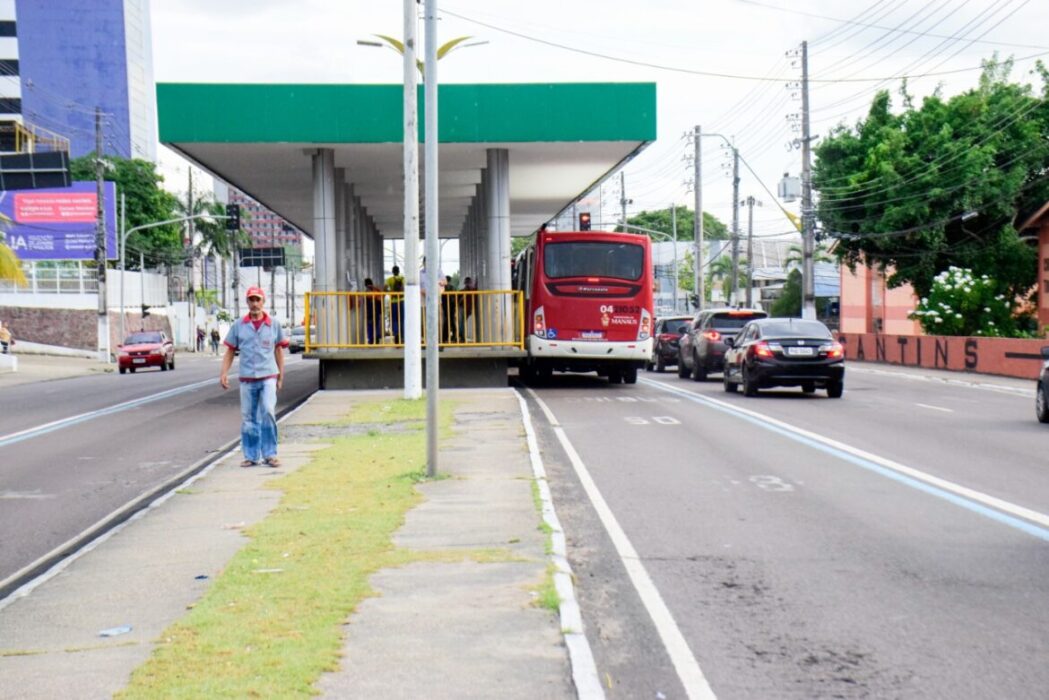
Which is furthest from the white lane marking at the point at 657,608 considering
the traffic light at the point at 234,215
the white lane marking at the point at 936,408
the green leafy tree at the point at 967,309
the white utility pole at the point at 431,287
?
the traffic light at the point at 234,215

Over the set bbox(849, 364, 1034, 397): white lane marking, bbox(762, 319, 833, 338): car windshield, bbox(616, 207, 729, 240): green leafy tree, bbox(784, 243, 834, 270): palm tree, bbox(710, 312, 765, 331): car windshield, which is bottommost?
bbox(849, 364, 1034, 397): white lane marking

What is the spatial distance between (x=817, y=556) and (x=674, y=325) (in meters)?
30.9

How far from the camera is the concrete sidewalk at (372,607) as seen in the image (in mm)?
5711

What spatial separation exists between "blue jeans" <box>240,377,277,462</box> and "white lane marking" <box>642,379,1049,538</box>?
6.33 meters

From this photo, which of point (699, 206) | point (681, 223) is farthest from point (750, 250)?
point (681, 223)

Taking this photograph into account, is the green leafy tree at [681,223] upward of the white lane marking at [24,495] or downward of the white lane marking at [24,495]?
upward

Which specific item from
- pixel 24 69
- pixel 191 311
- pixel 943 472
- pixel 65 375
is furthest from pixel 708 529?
pixel 24 69

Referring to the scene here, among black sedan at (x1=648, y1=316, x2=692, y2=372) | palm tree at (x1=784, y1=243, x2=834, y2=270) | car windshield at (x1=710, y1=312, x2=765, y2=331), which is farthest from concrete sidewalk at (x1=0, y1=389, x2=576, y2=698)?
palm tree at (x1=784, y1=243, x2=834, y2=270)

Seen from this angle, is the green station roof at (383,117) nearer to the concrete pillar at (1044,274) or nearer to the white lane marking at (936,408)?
the white lane marking at (936,408)

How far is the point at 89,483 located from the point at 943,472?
875cm

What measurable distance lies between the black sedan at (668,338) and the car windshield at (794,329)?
43.0 feet

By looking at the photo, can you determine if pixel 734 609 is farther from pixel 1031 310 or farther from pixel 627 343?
pixel 1031 310

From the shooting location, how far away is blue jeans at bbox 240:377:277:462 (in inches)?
541

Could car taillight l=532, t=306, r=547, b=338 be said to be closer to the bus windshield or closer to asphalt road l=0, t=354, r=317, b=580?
the bus windshield
